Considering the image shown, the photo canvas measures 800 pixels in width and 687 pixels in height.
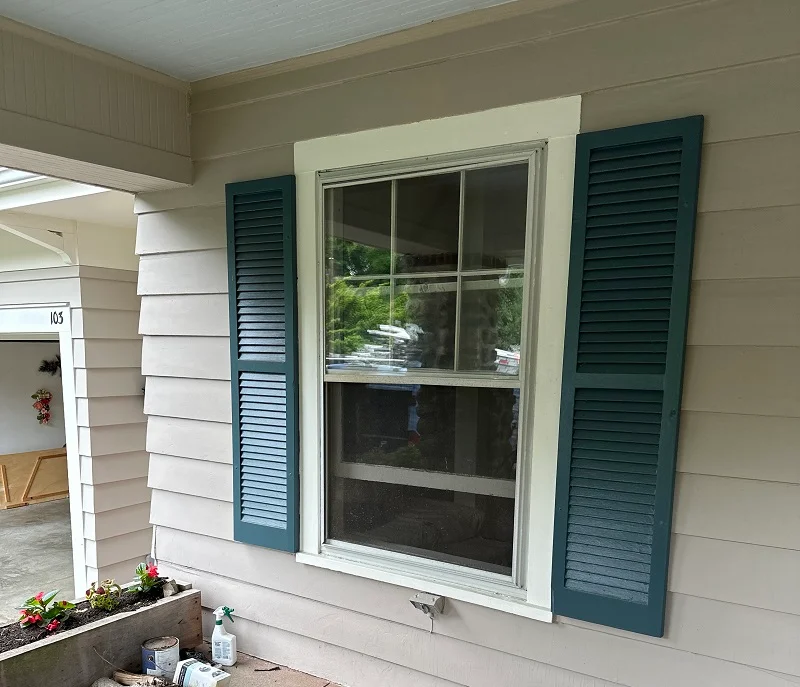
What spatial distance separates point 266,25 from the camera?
5.16 ft

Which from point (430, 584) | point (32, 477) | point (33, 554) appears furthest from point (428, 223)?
point (32, 477)

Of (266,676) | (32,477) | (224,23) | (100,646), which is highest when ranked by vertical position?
(224,23)

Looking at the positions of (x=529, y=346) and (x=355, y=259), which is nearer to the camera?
(x=529, y=346)

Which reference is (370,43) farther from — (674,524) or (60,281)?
(60,281)

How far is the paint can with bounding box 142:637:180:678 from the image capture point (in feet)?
5.86

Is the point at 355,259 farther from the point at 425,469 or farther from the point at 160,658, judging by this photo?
the point at 160,658

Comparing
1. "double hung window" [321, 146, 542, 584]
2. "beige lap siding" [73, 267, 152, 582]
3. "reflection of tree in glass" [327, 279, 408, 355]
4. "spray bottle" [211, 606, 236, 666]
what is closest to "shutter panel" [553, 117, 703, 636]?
"double hung window" [321, 146, 542, 584]

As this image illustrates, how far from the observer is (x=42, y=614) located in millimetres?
1754

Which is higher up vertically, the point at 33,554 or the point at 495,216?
the point at 495,216

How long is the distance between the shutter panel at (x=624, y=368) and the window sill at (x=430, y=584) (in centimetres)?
11

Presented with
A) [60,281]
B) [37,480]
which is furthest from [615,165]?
[37,480]

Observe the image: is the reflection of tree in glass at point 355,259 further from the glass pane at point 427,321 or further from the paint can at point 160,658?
the paint can at point 160,658

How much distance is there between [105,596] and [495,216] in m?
1.85

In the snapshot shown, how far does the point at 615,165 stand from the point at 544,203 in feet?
0.64
